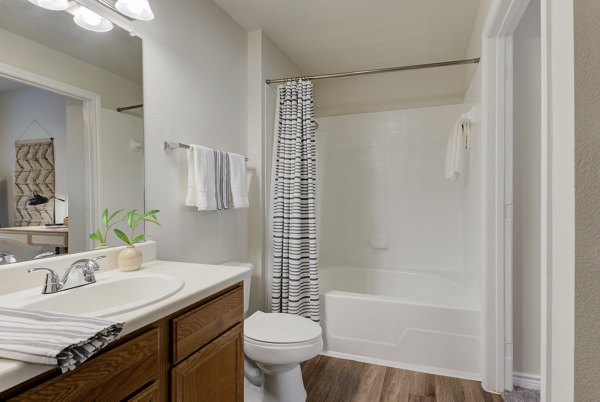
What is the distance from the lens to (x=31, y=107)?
116cm

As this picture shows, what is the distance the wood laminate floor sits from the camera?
6.04 ft

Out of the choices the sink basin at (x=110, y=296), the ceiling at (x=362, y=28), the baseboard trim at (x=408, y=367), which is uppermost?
the ceiling at (x=362, y=28)

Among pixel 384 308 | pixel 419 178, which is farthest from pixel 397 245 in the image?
pixel 384 308

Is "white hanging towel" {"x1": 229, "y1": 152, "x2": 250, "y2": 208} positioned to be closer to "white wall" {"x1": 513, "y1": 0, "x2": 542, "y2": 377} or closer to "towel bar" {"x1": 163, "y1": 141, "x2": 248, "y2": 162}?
"towel bar" {"x1": 163, "y1": 141, "x2": 248, "y2": 162}

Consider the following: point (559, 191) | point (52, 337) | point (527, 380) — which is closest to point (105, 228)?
point (52, 337)

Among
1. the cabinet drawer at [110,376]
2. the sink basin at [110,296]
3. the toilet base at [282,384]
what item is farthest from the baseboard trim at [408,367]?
the cabinet drawer at [110,376]

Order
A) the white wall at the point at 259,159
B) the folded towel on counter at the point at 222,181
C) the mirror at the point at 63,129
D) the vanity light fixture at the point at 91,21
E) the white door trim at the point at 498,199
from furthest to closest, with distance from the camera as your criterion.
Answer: the white wall at the point at 259,159, the folded towel on counter at the point at 222,181, the white door trim at the point at 498,199, the vanity light fixture at the point at 91,21, the mirror at the point at 63,129

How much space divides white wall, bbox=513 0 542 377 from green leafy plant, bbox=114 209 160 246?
6.36 ft

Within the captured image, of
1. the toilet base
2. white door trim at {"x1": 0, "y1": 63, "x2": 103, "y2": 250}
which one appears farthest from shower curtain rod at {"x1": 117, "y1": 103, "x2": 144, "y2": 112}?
the toilet base

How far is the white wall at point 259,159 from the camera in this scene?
8.07 feet

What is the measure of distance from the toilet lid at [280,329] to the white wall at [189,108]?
507 mm

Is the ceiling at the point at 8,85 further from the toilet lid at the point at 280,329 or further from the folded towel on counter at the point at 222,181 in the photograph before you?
the toilet lid at the point at 280,329

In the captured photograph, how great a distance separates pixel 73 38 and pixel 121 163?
1.73ft
